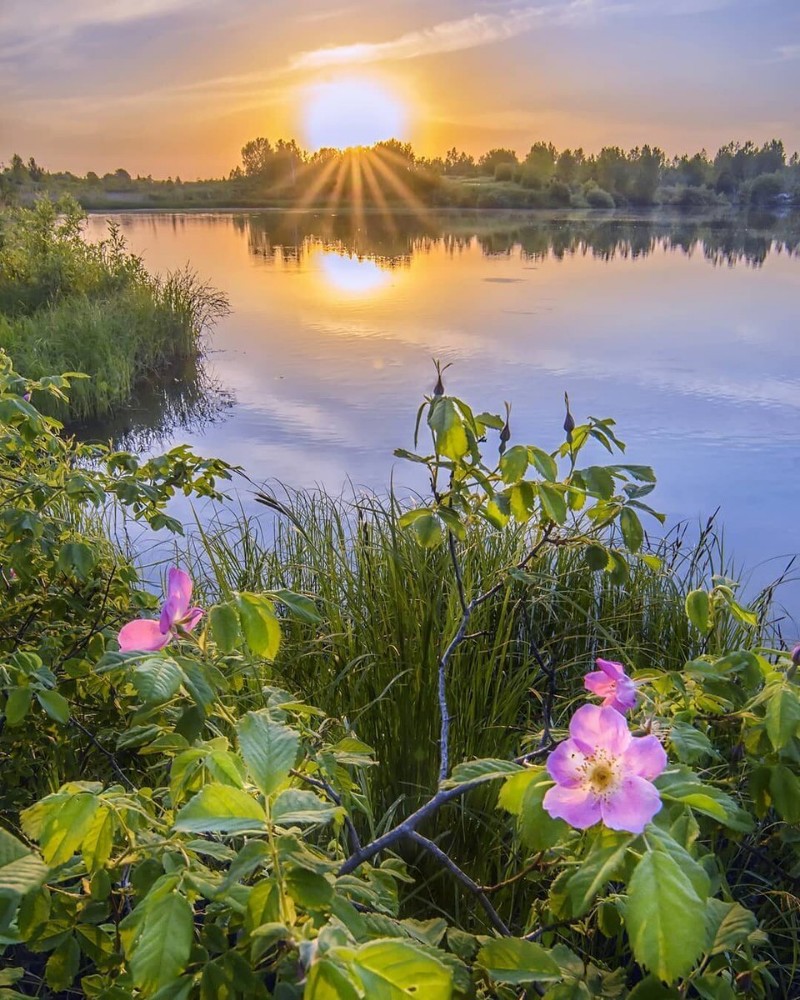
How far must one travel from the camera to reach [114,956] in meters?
0.66

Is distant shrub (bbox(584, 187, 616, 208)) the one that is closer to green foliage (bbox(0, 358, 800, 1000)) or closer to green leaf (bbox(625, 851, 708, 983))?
green foliage (bbox(0, 358, 800, 1000))

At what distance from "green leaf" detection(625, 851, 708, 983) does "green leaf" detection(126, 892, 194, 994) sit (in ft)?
0.77

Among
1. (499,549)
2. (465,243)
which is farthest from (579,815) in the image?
(465,243)

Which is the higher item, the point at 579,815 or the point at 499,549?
the point at 579,815

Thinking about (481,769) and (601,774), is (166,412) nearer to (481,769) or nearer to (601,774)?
(481,769)

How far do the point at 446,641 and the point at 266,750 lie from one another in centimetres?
106

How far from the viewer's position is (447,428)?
83 cm

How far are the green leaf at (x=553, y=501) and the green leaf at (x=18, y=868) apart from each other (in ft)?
1.90

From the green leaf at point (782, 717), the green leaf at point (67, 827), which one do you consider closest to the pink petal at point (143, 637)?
the green leaf at point (67, 827)

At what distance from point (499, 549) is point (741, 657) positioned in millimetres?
1242

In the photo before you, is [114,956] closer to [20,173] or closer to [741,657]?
[741,657]

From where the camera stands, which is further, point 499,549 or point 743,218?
point 743,218

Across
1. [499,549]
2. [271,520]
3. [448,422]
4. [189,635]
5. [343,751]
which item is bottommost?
[271,520]

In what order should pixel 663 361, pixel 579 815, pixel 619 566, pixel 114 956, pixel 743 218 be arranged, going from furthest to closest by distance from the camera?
pixel 743 218, pixel 663 361, pixel 619 566, pixel 114 956, pixel 579 815
